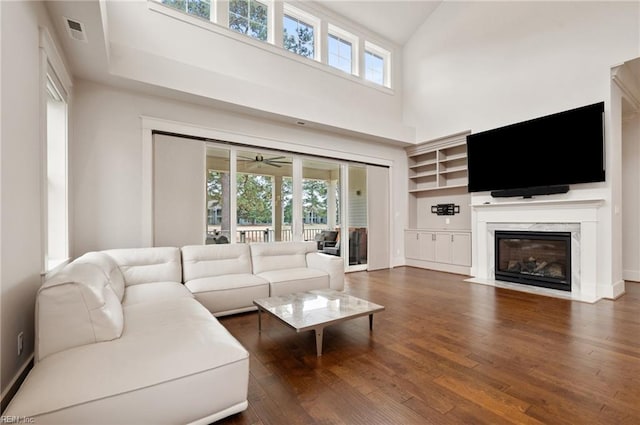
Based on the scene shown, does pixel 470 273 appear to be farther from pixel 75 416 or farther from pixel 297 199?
pixel 75 416

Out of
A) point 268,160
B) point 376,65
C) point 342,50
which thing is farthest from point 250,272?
point 376,65

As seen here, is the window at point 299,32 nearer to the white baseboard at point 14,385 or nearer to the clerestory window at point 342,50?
the clerestory window at point 342,50

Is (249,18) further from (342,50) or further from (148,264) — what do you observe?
(148,264)

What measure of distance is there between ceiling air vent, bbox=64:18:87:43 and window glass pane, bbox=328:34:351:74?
14.2 ft

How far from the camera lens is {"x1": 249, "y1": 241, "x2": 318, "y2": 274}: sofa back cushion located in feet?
13.5

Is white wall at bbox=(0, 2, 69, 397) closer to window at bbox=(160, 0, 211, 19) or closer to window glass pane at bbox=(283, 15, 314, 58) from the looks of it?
window at bbox=(160, 0, 211, 19)

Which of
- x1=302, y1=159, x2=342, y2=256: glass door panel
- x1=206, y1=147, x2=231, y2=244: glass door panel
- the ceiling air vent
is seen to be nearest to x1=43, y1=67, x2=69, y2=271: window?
the ceiling air vent

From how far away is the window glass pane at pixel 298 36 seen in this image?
5.54 metres

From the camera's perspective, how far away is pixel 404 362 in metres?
2.33

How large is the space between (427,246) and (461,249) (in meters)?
0.75

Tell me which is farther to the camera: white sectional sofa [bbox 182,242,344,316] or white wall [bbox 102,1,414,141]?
white wall [bbox 102,1,414,141]

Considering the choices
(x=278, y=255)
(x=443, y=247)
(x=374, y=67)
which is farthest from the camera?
(x=374, y=67)

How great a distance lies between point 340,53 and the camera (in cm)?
631

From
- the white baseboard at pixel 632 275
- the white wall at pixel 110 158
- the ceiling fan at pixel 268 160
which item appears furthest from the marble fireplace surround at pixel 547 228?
the white wall at pixel 110 158
